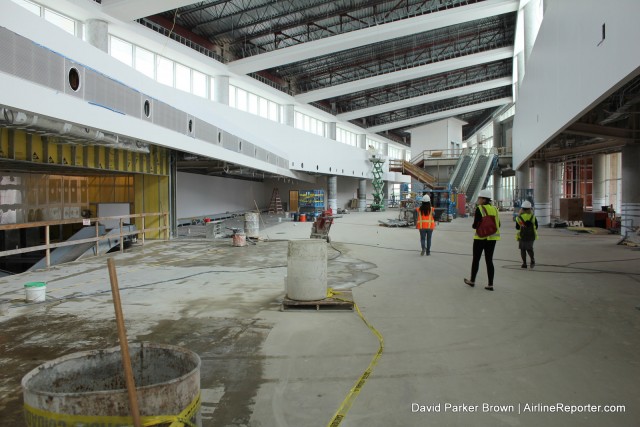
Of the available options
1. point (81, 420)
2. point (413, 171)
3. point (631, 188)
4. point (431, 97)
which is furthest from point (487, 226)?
point (413, 171)

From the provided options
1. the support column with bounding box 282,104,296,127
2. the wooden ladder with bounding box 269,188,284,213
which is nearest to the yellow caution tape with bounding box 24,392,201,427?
the support column with bounding box 282,104,296,127

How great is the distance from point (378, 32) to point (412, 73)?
312 inches

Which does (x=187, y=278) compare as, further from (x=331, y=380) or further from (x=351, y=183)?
(x=351, y=183)

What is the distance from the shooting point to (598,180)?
89.7 feet

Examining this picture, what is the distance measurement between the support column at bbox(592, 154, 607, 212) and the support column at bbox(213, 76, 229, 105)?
73.5ft

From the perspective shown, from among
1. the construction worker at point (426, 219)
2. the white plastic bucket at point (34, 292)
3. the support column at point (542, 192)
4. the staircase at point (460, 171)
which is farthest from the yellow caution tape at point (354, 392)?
the staircase at point (460, 171)

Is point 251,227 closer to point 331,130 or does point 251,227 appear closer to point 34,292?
point 34,292

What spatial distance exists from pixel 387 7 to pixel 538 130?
1336 centimetres

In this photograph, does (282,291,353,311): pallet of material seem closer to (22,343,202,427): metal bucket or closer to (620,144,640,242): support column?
(22,343,202,427): metal bucket

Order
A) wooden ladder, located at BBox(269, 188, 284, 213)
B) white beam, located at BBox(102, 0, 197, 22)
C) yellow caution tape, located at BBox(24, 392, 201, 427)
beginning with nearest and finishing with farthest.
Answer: yellow caution tape, located at BBox(24, 392, 201, 427)
white beam, located at BBox(102, 0, 197, 22)
wooden ladder, located at BBox(269, 188, 284, 213)

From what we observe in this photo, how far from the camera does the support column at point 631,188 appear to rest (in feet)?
51.0

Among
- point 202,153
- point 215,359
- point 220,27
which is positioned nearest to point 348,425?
point 215,359

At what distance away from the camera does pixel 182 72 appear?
22078 millimetres

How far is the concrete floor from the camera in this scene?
3.38 metres
